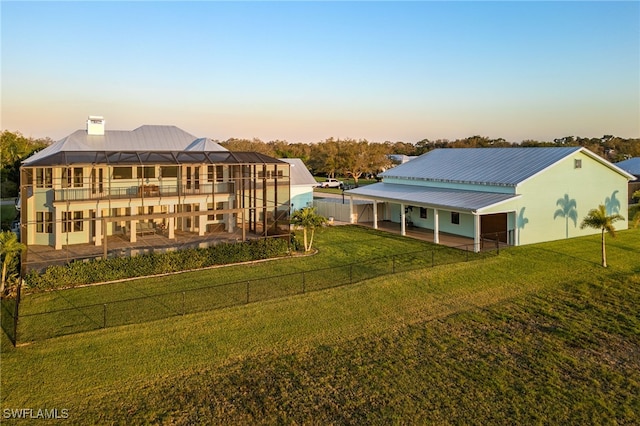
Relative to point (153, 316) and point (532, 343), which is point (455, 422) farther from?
point (153, 316)

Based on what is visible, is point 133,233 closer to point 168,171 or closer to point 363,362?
point 168,171

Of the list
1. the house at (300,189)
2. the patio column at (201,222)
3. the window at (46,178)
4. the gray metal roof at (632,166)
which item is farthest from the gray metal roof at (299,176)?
the gray metal roof at (632,166)

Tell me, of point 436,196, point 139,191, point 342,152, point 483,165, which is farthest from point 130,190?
point 342,152

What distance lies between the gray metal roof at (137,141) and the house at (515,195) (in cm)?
1434

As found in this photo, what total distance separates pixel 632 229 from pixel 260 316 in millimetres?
29556

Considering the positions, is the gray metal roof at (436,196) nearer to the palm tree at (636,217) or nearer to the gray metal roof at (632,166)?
the palm tree at (636,217)

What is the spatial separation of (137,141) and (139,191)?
741cm

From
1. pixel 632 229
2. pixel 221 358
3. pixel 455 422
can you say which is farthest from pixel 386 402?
pixel 632 229

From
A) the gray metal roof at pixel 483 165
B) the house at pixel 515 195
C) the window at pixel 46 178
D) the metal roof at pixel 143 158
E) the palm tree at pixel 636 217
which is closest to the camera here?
the metal roof at pixel 143 158

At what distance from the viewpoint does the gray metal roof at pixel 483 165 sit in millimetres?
27984

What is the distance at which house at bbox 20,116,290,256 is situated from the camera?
24.0 m

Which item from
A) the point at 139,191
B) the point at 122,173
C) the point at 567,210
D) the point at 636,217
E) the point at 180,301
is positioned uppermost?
the point at 122,173

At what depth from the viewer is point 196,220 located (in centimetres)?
2961

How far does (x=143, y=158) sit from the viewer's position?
25141 millimetres
